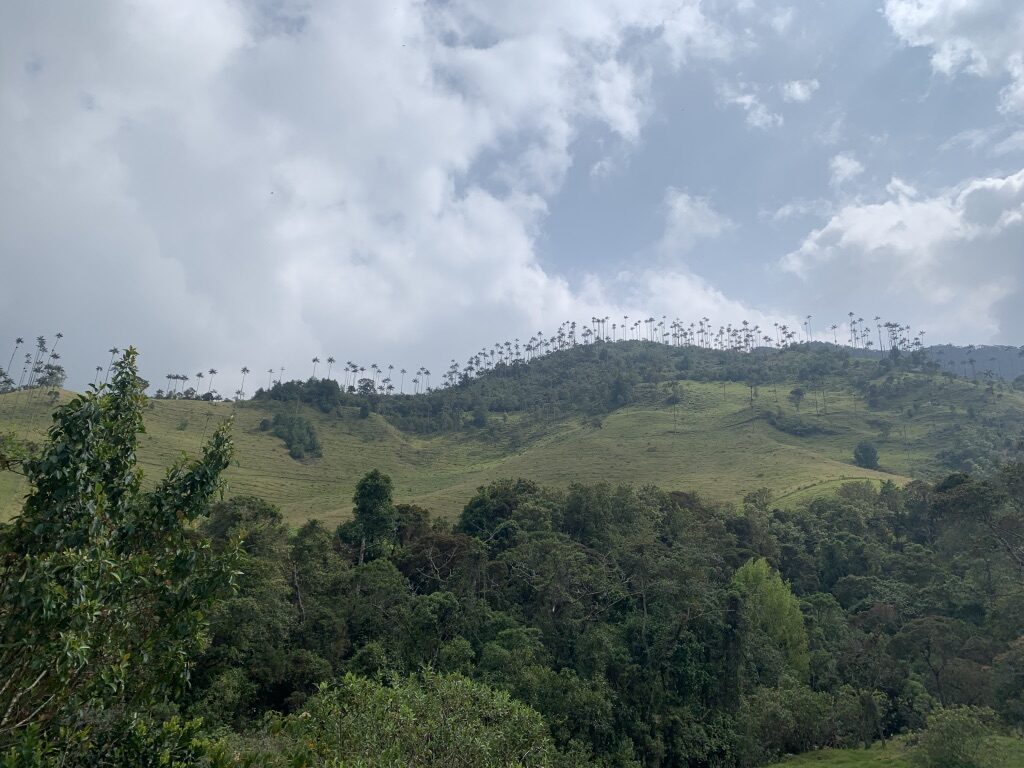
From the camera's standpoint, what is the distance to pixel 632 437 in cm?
13238

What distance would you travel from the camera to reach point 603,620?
4559cm

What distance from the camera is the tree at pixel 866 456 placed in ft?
362

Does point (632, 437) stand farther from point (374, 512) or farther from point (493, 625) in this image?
point (493, 625)

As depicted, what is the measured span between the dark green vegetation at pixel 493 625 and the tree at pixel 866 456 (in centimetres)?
4359

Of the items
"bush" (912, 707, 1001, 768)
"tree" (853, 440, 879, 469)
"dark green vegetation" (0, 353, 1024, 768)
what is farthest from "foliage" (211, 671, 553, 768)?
"tree" (853, 440, 879, 469)

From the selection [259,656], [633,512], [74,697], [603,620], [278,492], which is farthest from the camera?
[278,492]

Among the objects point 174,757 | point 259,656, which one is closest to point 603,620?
point 259,656

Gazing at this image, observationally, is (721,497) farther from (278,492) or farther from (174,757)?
(174,757)

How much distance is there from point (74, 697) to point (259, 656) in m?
31.4

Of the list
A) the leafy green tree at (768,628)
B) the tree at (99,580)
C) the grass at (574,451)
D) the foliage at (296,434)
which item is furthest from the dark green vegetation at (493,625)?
the foliage at (296,434)

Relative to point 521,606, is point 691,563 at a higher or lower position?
higher

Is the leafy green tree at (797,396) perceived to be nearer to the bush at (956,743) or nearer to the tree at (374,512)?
the tree at (374,512)

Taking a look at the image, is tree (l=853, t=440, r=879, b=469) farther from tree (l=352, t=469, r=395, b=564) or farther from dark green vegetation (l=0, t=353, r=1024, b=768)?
tree (l=352, t=469, r=395, b=564)

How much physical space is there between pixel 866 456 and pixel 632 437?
4190 centimetres
